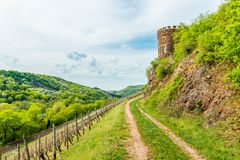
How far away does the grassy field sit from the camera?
2055cm

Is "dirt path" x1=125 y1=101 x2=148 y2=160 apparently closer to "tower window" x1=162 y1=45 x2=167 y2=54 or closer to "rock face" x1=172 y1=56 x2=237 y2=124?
"rock face" x1=172 y1=56 x2=237 y2=124

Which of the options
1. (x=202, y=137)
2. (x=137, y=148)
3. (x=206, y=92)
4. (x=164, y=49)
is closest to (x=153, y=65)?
(x=164, y=49)

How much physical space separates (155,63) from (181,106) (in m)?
45.1

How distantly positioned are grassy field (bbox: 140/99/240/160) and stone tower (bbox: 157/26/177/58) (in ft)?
151

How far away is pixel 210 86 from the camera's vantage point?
34.1 metres

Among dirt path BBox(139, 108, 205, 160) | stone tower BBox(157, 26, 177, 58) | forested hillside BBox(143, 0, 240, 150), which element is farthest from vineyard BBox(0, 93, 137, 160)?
stone tower BBox(157, 26, 177, 58)

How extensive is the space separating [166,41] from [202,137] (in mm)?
58782

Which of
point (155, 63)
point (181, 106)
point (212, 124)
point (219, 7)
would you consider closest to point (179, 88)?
point (181, 106)

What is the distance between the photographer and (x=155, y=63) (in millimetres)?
83500

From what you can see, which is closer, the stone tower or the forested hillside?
the forested hillside

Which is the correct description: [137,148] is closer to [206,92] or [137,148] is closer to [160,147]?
[160,147]

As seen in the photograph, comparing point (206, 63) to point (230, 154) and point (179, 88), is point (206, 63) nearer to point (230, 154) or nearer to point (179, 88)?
point (179, 88)

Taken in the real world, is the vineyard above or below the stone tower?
below

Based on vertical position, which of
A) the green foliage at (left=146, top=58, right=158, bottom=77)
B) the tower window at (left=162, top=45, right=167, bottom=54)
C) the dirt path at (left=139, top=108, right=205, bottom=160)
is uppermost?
the tower window at (left=162, top=45, right=167, bottom=54)
